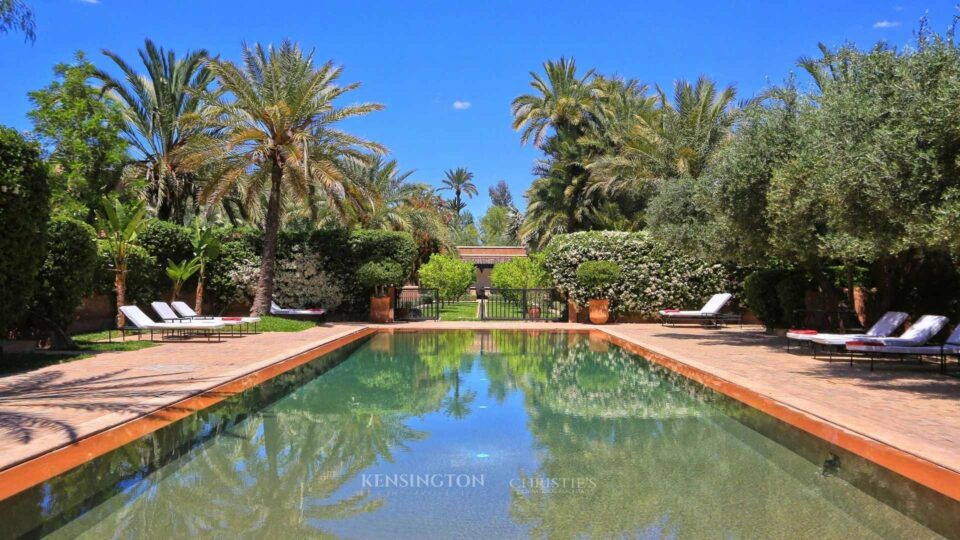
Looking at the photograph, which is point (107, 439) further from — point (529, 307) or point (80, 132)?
point (529, 307)

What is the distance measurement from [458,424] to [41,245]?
8.03 metres

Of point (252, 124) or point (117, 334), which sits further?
point (252, 124)

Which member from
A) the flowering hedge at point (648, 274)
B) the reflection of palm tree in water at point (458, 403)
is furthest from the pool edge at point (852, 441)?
the flowering hedge at point (648, 274)

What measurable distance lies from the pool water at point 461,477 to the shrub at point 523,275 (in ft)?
68.4

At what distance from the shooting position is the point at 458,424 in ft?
26.6

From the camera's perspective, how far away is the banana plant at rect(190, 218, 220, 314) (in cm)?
2027

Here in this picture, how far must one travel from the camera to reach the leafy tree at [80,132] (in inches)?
974

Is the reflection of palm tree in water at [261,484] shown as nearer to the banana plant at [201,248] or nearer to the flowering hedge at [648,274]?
the banana plant at [201,248]

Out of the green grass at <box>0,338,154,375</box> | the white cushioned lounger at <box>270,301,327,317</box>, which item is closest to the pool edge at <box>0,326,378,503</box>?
the green grass at <box>0,338,154,375</box>

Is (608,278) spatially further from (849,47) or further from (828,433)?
(828,433)

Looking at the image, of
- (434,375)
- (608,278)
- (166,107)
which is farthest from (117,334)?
(608,278)

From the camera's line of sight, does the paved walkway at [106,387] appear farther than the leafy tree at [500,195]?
No

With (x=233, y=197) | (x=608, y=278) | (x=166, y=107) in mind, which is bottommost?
(x=608, y=278)

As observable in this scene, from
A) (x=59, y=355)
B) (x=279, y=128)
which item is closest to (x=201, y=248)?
(x=279, y=128)
